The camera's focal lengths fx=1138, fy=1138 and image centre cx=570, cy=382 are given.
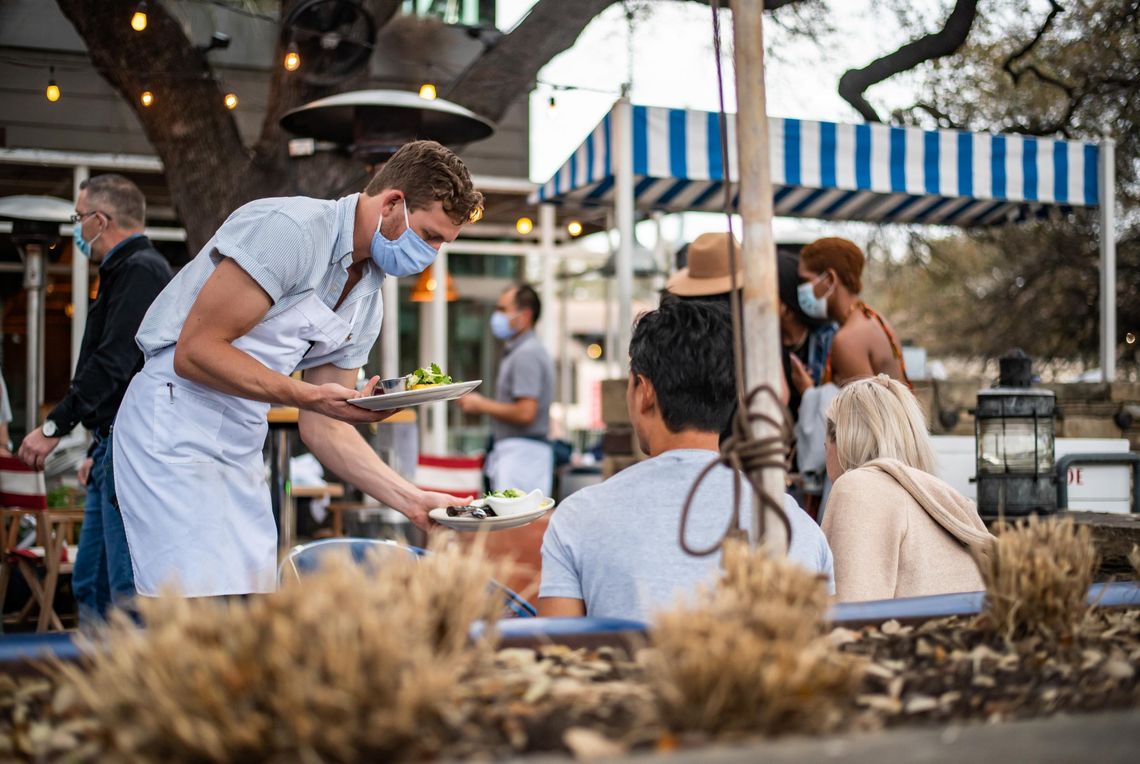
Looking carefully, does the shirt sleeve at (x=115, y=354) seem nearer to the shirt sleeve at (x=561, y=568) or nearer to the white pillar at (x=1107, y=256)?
the shirt sleeve at (x=561, y=568)

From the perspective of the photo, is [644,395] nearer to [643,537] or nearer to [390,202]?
[643,537]

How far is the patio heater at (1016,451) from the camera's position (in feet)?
14.3

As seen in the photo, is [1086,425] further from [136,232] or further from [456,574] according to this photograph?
[456,574]

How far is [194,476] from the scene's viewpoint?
268cm

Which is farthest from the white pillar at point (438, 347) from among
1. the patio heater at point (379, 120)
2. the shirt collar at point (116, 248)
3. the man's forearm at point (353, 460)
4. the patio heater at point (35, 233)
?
the man's forearm at point (353, 460)

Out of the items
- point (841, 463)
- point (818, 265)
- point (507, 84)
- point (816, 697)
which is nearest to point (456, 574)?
point (816, 697)

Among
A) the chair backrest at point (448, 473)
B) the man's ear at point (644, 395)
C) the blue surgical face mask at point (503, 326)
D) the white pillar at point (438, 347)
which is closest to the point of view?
the man's ear at point (644, 395)

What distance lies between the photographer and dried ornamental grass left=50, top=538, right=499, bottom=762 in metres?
1.03

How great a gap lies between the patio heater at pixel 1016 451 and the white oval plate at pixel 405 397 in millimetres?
2404

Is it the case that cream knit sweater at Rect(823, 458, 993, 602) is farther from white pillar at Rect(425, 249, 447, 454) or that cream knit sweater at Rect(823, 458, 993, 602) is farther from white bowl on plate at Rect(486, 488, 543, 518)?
white pillar at Rect(425, 249, 447, 454)

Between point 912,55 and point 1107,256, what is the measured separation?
2.50 m

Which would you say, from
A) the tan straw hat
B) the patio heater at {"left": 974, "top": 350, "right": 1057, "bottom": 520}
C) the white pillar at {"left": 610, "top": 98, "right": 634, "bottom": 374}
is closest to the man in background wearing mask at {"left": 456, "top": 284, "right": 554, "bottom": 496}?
the white pillar at {"left": 610, "top": 98, "right": 634, "bottom": 374}

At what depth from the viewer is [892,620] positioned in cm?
176

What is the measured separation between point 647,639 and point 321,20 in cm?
624
